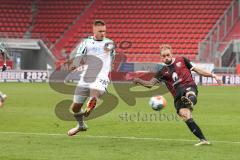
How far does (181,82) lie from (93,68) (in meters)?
2.18

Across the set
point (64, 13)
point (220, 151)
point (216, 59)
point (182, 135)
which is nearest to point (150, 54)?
point (216, 59)

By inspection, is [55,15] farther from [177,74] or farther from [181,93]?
[181,93]

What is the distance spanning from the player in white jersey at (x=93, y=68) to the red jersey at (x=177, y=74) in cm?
142

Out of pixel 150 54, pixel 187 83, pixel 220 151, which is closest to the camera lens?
pixel 220 151

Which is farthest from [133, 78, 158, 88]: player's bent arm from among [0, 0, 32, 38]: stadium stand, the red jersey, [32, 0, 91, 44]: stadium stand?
[0, 0, 32, 38]: stadium stand

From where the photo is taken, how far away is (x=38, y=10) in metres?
55.4

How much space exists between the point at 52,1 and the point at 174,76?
144 feet

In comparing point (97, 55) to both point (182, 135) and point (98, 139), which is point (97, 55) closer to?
point (98, 139)

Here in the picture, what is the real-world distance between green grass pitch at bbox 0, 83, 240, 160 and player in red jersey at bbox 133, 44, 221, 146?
506 millimetres

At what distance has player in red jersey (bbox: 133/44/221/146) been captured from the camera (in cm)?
1260

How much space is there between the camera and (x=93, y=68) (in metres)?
14.2

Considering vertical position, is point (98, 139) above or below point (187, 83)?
below

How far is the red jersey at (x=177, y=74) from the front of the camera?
1288 centimetres

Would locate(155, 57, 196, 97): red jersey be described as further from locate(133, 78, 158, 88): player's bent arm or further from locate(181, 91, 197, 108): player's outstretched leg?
locate(181, 91, 197, 108): player's outstretched leg
